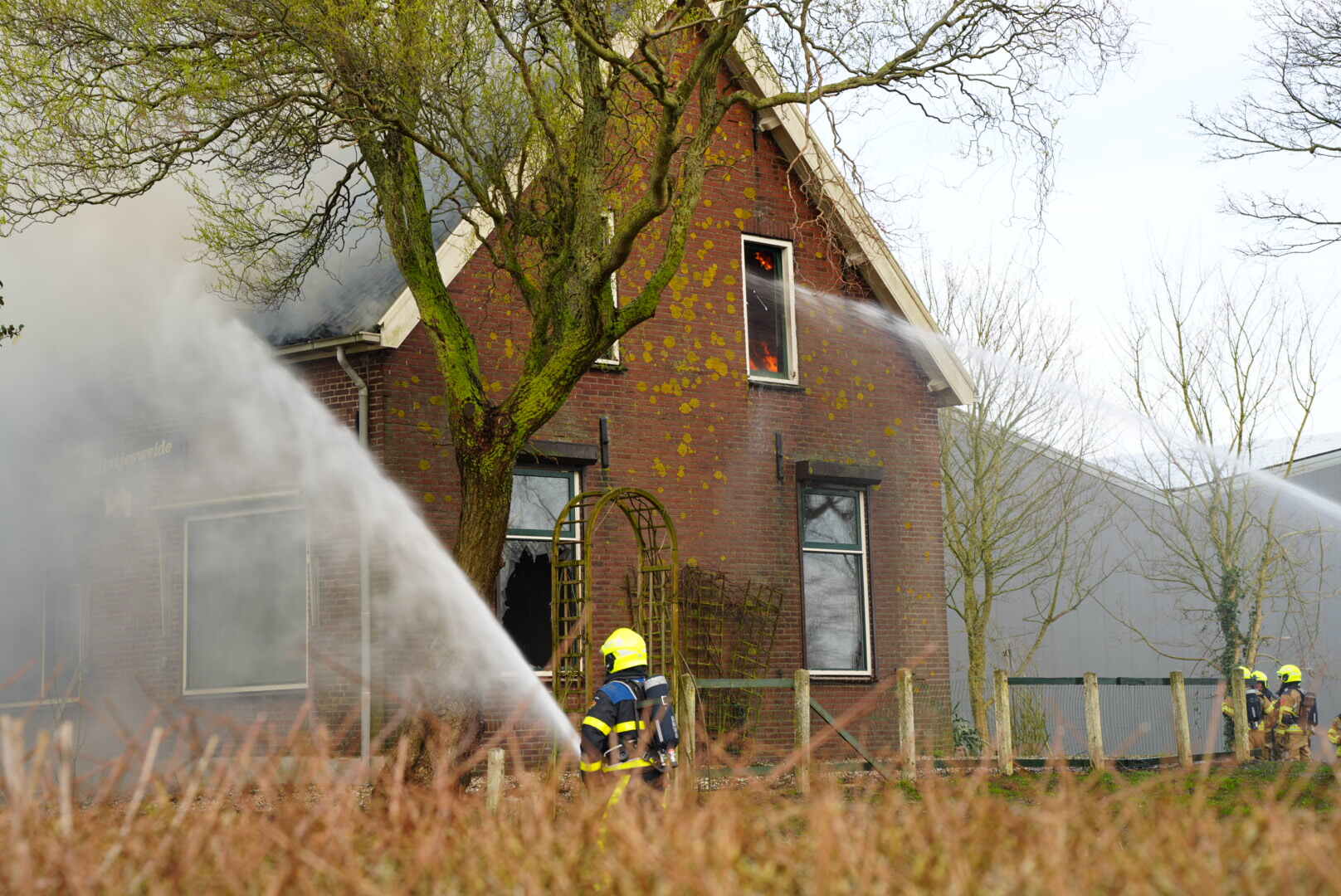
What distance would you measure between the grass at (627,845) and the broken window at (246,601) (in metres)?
11.0

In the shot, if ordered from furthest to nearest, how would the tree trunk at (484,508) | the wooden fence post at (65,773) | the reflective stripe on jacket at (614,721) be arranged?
the tree trunk at (484,508)
the reflective stripe on jacket at (614,721)
the wooden fence post at (65,773)

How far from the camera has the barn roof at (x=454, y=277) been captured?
47.6ft

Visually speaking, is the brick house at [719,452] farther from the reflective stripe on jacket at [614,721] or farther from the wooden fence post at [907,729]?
the reflective stripe on jacket at [614,721]

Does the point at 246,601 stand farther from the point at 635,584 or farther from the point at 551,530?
the point at 635,584

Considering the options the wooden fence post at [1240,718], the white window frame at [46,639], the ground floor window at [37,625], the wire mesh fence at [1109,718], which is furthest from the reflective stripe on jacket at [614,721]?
the wire mesh fence at [1109,718]

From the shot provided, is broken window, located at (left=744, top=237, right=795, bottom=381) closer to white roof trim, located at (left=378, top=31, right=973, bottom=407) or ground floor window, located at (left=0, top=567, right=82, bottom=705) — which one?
white roof trim, located at (left=378, top=31, right=973, bottom=407)

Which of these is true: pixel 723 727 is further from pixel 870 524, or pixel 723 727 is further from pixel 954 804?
pixel 954 804

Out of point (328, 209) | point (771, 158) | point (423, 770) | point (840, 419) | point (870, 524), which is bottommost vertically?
point (423, 770)

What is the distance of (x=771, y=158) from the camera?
1842 cm

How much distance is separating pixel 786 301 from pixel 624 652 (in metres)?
10.0

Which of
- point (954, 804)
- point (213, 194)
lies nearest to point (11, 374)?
point (213, 194)

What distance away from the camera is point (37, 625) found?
17391mm

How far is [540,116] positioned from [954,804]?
9.16m

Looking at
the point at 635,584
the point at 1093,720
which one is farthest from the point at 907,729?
the point at 635,584
